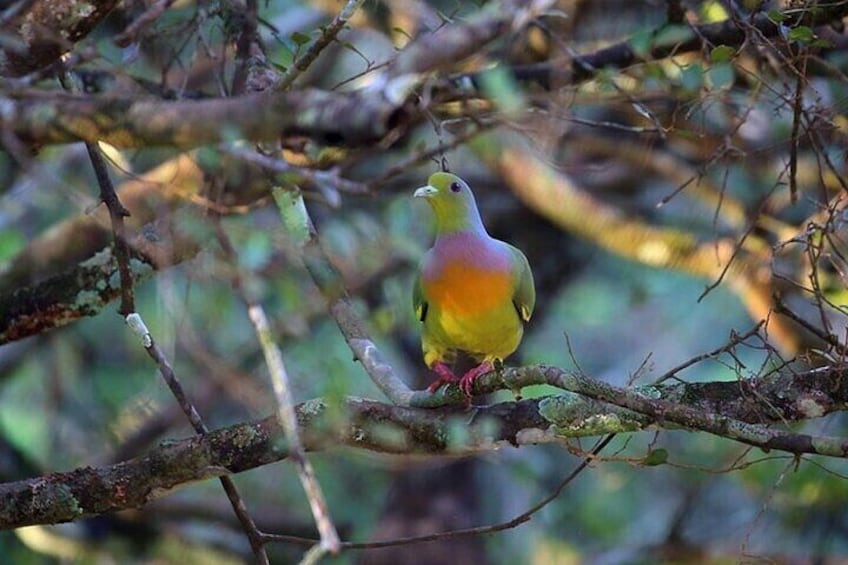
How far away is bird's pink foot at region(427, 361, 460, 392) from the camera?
3.57m

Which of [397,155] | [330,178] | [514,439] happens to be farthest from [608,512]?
[330,178]

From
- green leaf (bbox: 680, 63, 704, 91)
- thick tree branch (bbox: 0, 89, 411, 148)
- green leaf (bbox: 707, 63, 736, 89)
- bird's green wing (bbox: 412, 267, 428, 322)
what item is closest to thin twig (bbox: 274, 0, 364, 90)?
thick tree branch (bbox: 0, 89, 411, 148)

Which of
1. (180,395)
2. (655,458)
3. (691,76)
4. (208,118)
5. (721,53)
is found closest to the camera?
(208,118)

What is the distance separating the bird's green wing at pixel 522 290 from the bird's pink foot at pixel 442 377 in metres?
0.26

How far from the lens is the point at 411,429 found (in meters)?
3.13

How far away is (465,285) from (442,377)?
27cm

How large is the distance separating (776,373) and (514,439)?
0.60 metres

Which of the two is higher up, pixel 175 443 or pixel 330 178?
pixel 175 443

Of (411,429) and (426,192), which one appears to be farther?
(426,192)

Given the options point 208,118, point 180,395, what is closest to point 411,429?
point 180,395

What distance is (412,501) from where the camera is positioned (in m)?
6.98

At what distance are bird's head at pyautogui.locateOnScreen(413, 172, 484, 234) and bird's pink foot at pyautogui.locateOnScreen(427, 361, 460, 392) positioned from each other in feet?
1.26

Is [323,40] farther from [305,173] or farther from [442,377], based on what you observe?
[442,377]

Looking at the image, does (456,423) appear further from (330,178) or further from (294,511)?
(294,511)
